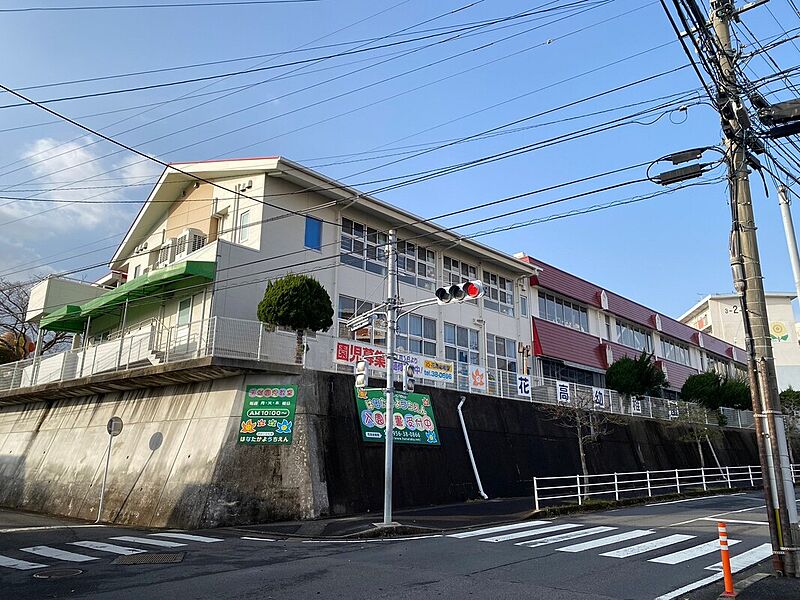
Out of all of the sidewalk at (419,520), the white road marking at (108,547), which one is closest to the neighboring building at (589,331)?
the sidewalk at (419,520)

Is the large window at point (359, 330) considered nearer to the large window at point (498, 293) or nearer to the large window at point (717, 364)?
the large window at point (498, 293)

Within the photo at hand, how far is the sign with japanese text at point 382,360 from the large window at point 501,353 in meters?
7.05

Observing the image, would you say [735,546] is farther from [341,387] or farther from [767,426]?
[341,387]

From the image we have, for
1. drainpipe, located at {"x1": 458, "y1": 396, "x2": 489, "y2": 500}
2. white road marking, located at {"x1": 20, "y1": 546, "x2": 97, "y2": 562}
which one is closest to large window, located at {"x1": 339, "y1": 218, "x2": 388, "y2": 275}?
drainpipe, located at {"x1": 458, "y1": 396, "x2": 489, "y2": 500}

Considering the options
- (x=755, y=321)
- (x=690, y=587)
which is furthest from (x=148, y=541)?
(x=755, y=321)

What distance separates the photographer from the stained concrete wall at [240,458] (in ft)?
47.7

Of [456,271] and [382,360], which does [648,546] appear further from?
[456,271]

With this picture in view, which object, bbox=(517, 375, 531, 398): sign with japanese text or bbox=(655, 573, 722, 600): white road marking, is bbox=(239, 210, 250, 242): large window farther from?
bbox=(655, 573, 722, 600): white road marking

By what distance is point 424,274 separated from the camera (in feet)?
81.9

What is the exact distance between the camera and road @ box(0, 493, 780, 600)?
695 centimetres

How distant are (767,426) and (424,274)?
1779 centimetres

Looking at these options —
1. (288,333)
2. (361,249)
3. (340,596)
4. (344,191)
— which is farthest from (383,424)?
(340,596)

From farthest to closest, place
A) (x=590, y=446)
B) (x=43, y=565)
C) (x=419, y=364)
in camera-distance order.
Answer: (x=590, y=446) < (x=419, y=364) < (x=43, y=565)

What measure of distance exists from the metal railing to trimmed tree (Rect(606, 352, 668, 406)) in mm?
4266
